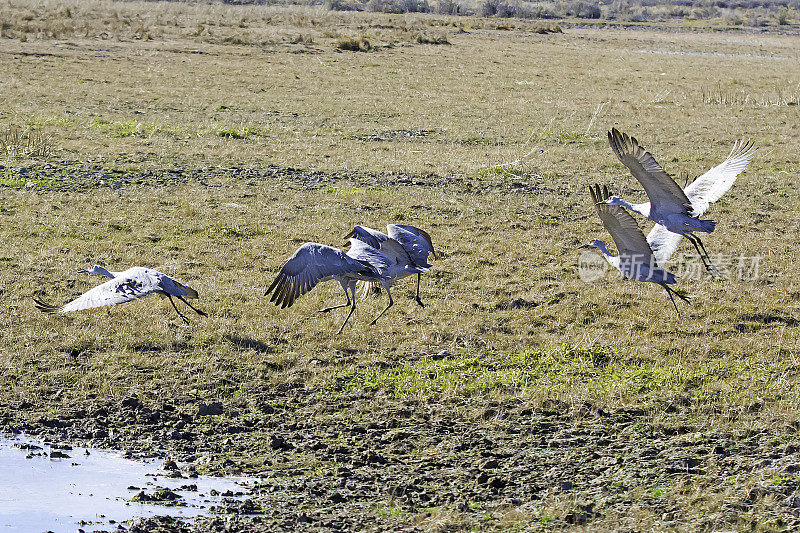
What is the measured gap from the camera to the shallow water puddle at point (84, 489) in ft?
17.5

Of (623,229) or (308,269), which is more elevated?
(623,229)

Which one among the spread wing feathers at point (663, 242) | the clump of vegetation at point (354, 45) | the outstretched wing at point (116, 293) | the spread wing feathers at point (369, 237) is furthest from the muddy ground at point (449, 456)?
the clump of vegetation at point (354, 45)

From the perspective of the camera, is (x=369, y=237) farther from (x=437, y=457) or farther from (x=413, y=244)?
(x=437, y=457)

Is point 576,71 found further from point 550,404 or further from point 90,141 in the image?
point 550,404

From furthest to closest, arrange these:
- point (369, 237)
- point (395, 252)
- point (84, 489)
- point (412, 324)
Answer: point (412, 324)
point (395, 252)
point (369, 237)
point (84, 489)

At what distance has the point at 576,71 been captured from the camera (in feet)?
104

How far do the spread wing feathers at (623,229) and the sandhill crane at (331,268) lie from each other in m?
1.83

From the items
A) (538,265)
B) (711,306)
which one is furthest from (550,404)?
(538,265)

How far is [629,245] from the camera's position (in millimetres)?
8188

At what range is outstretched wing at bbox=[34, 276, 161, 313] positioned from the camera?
25.1ft

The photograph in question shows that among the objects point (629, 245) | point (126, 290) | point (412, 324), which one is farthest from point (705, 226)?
point (126, 290)

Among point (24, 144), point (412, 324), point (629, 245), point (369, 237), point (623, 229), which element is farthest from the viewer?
point (24, 144)

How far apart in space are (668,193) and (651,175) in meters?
0.44

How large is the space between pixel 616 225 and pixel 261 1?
71924 millimetres
